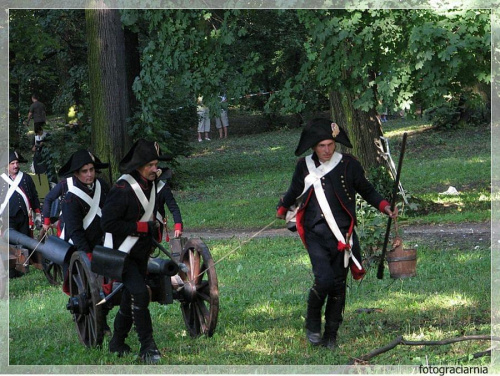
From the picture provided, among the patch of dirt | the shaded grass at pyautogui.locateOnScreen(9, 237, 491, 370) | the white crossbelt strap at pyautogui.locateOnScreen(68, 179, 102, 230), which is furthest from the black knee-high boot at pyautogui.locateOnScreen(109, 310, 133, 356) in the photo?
the patch of dirt

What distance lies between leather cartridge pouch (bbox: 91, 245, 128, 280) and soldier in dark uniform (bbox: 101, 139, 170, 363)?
4.0 inches

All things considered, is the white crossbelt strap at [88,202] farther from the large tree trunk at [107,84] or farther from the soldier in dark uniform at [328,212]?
the large tree trunk at [107,84]

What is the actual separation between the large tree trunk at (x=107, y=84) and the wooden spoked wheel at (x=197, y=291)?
11745 mm

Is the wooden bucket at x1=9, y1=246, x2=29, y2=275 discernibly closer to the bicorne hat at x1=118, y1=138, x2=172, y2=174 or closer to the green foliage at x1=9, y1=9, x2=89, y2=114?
the bicorne hat at x1=118, y1=138, x2=172, y2=174

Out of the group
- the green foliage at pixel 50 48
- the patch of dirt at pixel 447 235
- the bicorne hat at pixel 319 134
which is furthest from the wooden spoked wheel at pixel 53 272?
the green foliage at pixel 50 48

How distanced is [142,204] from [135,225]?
19cm

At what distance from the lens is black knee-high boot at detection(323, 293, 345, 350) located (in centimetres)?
896

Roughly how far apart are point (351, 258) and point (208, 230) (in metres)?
10.6

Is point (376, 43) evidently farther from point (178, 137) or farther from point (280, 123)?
point (280, 123)

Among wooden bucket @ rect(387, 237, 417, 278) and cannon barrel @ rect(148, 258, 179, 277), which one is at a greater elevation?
cannon barrel @ rect(148, 258, 179, 277)

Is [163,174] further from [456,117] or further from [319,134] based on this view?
[456,117]

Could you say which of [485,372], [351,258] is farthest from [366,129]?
[485,372]

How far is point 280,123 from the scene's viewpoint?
136 ft

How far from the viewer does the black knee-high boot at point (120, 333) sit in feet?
29.5
